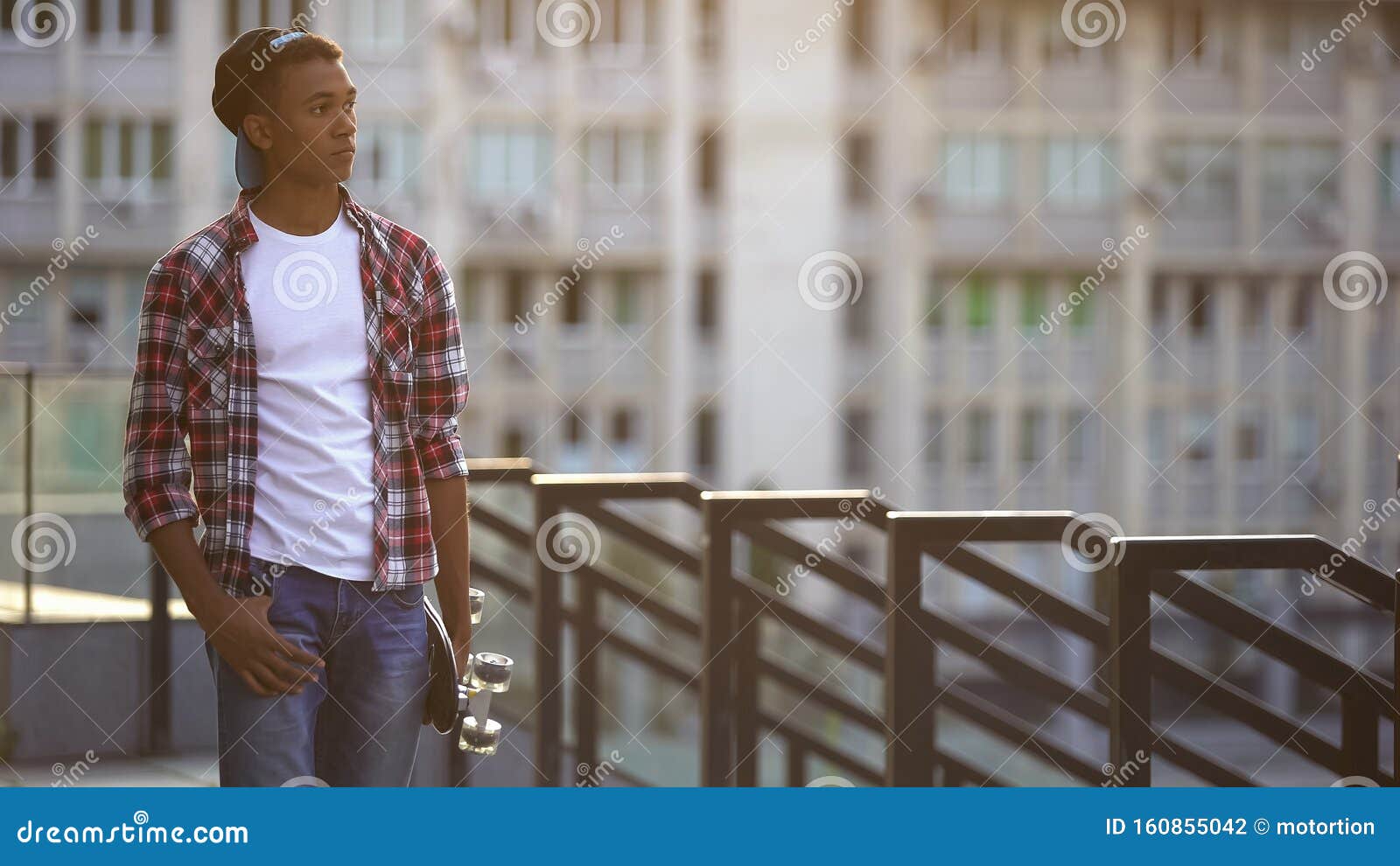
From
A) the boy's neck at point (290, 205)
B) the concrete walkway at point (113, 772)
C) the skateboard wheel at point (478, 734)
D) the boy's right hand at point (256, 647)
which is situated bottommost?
the concrete walkway at point (113, 772)

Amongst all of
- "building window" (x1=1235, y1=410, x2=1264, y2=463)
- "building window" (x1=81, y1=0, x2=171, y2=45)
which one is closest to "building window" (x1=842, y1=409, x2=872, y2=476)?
"building window" (x1=1235, y1=410, x2=1264, y2=463)

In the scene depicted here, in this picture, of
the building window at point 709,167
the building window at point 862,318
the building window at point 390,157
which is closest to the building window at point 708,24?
the building window at point 709,167

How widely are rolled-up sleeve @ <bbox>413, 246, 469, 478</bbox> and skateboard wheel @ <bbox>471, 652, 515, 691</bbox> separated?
48 cm

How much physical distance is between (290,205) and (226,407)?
12.8 inches

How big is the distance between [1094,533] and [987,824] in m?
0.64

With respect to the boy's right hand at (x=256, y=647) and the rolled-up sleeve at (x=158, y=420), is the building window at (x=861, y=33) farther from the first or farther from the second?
the boy's right hand at (x=256, y=647)

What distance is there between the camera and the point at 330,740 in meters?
2.46

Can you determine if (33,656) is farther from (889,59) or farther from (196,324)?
(889,59)

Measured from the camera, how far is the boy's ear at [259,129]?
239 cm

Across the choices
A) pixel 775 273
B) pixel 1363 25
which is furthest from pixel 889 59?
pixel 1363 25

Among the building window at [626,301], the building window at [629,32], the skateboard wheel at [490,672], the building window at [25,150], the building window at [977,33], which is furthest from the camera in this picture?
the building window at [977,33]

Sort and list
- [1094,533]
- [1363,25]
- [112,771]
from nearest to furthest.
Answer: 1. [1094,533]
2. [112,771]
3. [1363,25]

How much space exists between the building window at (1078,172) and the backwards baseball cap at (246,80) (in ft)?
97.9

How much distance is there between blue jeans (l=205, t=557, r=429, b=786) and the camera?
2311mm
